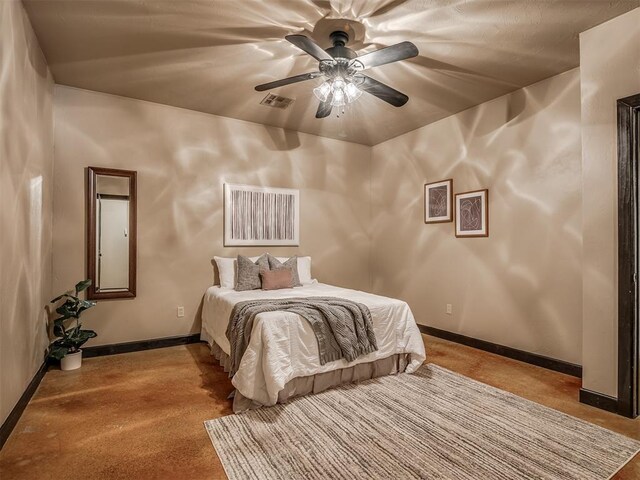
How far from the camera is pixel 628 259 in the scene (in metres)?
2.36

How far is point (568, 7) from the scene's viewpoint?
235cm

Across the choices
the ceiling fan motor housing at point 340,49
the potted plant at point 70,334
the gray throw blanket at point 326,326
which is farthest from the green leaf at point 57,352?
the ceiling fan motor housing at point 340,49

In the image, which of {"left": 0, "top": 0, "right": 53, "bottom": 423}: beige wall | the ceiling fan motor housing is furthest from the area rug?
the ceiling fan motor housing

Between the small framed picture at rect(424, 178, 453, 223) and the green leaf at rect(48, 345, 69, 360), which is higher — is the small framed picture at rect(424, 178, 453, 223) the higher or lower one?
the higher one

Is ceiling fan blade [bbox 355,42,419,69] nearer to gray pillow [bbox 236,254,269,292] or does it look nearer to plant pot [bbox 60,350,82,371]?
gray pillow [bbox 236,254,269,292]

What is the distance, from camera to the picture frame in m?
4.37

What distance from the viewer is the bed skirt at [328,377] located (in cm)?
248

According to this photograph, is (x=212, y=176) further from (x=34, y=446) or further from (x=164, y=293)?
(x=34, y=446)

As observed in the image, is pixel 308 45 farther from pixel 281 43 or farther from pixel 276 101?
pixel 276 101

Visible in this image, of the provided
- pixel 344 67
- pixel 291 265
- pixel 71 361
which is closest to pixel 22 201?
pixel 71 361

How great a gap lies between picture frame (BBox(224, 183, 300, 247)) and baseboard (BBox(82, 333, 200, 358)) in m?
1.17

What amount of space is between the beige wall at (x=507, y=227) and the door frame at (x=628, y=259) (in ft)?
2.40

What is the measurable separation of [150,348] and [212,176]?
2053 millimetres

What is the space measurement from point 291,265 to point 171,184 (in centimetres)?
165
